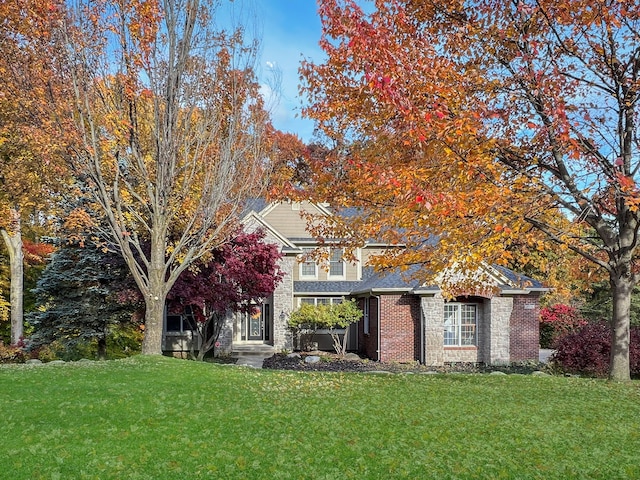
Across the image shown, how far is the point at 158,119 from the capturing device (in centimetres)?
1332

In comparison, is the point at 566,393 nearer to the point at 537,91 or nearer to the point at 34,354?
the point at 537,91

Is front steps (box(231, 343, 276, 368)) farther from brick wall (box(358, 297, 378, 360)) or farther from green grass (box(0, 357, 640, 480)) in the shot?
green grass (box(0, 357, 640, 480))

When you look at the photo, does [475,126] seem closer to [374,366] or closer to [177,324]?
[374,366]

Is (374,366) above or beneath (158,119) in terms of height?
beneath

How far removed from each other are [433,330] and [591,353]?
521 cm

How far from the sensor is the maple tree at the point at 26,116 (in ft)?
43.0

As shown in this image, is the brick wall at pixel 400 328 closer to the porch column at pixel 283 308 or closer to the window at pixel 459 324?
the window at pixel 459 324

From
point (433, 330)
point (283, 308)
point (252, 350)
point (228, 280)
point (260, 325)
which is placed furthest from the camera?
point (260, 325)

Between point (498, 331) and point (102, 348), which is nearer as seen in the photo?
point (498, 331)

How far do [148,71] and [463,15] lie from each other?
7157mm

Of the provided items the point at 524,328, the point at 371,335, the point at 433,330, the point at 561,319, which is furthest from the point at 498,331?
the point at 561,319

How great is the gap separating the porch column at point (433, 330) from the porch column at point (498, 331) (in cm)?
166

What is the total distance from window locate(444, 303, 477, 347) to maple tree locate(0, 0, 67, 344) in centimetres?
1337

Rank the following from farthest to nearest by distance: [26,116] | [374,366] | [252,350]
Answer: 1. [252,350]
2. [374,366]
3. [26,116]
